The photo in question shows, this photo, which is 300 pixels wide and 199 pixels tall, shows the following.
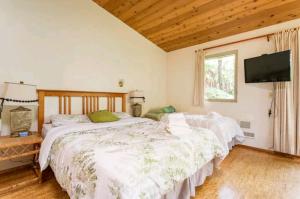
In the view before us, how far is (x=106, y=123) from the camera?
2.75 m

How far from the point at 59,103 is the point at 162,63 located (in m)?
3.09

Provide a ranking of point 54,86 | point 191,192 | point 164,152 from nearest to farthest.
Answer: point 164,152
point 191,192
point 54,86

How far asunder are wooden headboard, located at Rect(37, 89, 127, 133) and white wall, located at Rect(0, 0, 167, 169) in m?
0.12

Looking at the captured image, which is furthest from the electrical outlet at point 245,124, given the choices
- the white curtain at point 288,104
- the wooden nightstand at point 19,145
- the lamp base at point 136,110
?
the wooden nightstand at point 19,145

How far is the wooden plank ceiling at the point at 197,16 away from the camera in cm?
284

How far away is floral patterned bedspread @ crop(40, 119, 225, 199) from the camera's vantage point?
115 centimetres

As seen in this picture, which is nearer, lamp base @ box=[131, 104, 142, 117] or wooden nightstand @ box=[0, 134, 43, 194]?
wooden nightstand @ box=[0, 134, 43, 194]

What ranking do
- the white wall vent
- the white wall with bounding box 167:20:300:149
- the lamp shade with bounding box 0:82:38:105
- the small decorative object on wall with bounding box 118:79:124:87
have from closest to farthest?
the lamp shade with bounding box 0:82:38:105, the white wall with bounding box 167:20:300:149, the white wall vent, the small decorative object on wall with bounding box 118:79:124:87

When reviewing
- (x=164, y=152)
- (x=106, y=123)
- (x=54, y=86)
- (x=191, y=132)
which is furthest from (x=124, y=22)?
(x=164, y=152)

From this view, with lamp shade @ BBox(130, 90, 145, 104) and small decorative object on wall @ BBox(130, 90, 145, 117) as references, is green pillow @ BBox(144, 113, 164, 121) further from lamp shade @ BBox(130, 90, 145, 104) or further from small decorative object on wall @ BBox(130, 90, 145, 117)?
lamp shade @ BBox(130, 90, 145, 104)

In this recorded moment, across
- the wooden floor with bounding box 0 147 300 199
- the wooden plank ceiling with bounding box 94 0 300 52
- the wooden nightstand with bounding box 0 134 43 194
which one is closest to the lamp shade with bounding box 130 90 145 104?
the wooden plank ceiling with bounding box 94 0 300 52

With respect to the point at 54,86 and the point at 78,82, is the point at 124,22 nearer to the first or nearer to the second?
the point at 78,82

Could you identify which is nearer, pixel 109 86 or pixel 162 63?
pixel 109 86

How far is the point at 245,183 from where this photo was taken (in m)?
2.17
